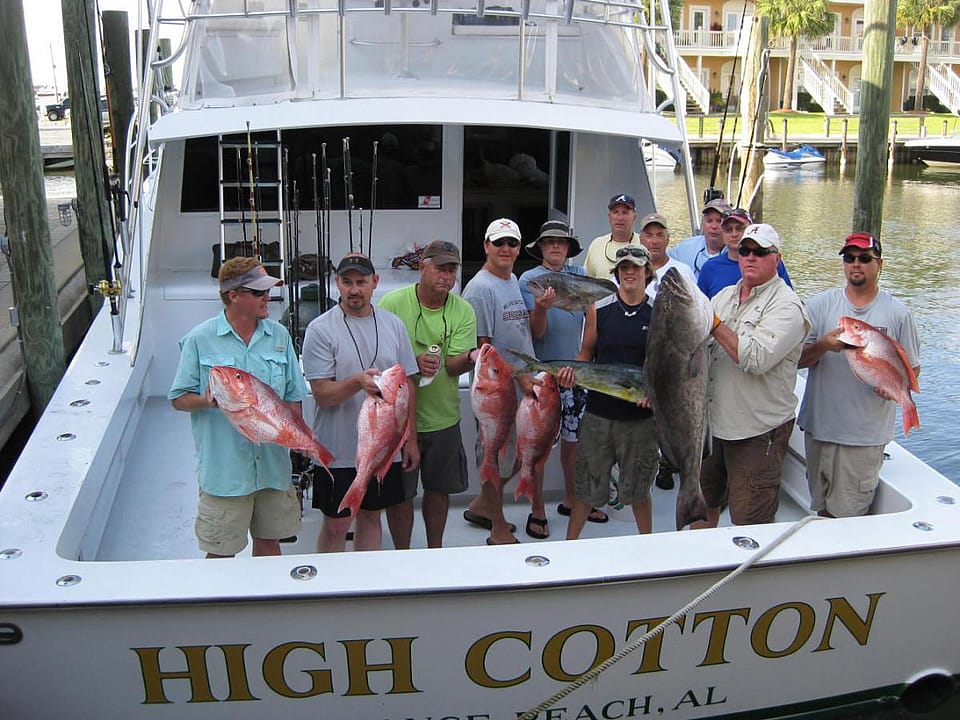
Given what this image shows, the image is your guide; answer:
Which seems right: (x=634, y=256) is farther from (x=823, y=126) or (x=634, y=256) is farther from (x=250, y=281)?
Answer: (x=823, y=126)

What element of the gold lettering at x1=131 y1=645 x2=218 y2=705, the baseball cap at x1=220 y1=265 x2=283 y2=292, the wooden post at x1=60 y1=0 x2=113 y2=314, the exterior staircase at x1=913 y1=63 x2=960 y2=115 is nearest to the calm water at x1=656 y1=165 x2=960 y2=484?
the baseball cap at x1=220 y1=265 x2=283 y2=292

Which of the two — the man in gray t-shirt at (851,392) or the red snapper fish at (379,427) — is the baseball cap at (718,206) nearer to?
the man in gray t-shirt at (851,392)

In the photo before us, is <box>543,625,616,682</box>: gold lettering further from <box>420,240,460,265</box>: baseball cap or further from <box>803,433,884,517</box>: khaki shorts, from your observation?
<box>420,240,460,265</box>: baseball cap

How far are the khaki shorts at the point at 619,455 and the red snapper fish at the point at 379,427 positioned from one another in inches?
37.2

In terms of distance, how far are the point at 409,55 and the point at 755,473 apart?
338 cm

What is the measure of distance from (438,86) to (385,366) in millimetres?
2623

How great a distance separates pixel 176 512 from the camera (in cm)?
423

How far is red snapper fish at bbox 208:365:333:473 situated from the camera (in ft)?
9.62

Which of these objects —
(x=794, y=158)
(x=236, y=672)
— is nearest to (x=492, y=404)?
(x=236, y=672)

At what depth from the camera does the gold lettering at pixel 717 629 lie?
3.05 m

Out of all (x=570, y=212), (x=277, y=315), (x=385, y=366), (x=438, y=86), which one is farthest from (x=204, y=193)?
(x=385, y=366)

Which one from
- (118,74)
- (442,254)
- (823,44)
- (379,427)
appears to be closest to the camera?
(379,427)

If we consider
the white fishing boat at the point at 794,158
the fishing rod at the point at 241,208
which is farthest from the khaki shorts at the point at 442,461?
the white fishing boat at the point at 794,158

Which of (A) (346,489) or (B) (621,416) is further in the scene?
(B) (621,416)
